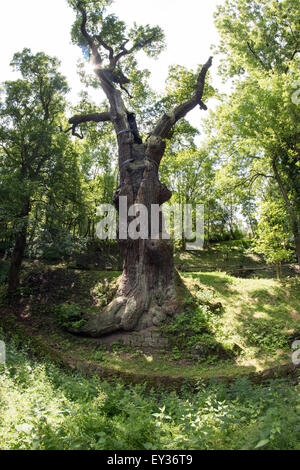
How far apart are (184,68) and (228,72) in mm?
7011

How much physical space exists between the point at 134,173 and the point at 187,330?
5.68 metres

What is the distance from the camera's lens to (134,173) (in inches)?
450

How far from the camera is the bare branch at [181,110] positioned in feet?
39.8

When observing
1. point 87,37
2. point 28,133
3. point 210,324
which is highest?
point 87,37

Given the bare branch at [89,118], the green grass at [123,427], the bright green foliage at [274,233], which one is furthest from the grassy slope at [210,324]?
the bare branch at [89,118]

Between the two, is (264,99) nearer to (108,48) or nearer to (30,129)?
(108,48)

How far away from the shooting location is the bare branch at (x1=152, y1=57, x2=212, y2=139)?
12123 millimetres

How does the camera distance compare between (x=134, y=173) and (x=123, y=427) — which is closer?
(x=123, y=427)

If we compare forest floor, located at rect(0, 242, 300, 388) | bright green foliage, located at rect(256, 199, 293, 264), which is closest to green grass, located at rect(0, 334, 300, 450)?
forest floor, located at rect(0, 242, 300, 388)

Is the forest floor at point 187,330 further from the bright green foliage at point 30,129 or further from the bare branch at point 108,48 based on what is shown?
the bare branch at point 108,48

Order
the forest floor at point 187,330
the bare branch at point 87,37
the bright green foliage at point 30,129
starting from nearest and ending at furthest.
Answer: the forest floor at point 187,330
the bright green foliage at point 30,129
the bare branch at point 87,37

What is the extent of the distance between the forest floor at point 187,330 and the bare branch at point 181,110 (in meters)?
5.67

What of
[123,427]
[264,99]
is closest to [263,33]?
[264,99]

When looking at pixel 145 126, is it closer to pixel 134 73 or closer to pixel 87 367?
pixel 134 73
